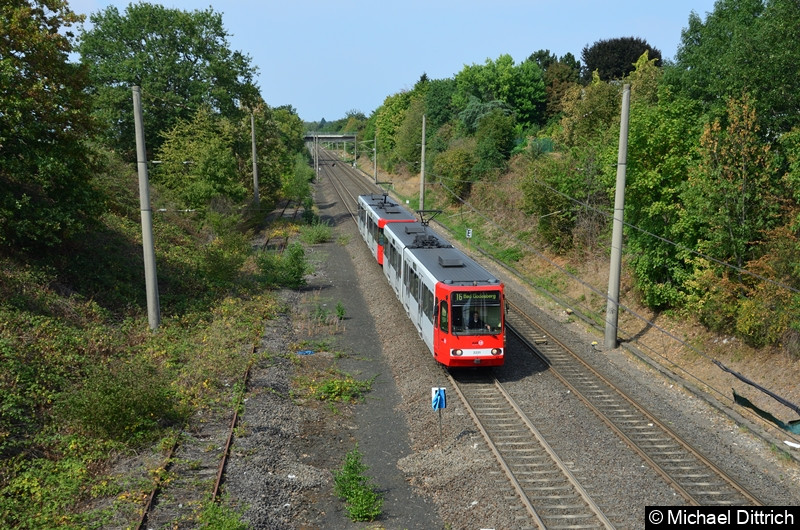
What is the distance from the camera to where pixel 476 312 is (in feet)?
51.2

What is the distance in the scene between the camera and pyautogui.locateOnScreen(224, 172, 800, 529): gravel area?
34.0 ft

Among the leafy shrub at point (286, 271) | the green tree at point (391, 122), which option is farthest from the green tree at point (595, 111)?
the green tree at point (391, 122)

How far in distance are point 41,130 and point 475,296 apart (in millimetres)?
12279

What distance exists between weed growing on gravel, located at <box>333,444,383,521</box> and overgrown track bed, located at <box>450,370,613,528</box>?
2.48 metres

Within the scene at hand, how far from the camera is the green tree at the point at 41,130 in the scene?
1591 centimetres

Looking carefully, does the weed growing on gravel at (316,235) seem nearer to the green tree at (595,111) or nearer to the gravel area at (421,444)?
the green tree at (595,111)

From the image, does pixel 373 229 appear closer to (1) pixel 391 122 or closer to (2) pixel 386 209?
(2) pixel 386 209

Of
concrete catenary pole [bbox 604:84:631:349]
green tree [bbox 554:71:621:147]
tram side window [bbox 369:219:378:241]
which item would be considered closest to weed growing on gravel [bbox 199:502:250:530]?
concrete catenary pole [bbox 604:84:631:349]

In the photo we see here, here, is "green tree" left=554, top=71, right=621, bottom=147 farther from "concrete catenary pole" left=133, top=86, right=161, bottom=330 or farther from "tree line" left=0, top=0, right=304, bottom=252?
"concrete catenary pole" left=133, top=86, right=161, bottom=330

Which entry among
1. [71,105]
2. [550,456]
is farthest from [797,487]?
[71,105]

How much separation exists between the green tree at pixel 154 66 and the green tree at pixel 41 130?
17.6 metres

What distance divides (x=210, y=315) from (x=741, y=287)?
16230 mm
